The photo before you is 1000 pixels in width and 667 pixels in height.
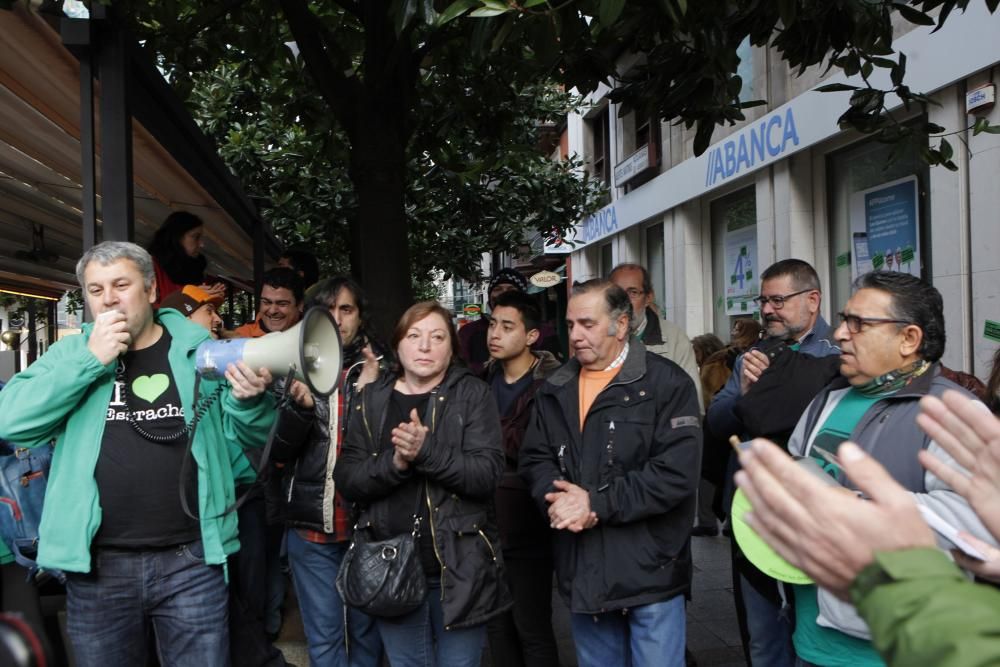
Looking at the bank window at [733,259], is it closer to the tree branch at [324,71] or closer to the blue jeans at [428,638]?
the tree branch at [324,71]

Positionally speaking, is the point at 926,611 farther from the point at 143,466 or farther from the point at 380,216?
the point at 380,216

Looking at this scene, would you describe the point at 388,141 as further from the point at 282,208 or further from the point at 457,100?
the point at 282,208

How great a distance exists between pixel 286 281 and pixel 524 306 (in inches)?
55.1

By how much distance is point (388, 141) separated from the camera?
190 inches

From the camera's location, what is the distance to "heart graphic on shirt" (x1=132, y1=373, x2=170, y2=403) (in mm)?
2771

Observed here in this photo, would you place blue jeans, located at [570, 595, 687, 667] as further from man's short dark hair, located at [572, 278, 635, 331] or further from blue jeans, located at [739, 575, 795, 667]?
man's short dark hair, located at [572, 278, 635, 331]

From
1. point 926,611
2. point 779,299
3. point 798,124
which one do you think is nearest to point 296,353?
point 926,611

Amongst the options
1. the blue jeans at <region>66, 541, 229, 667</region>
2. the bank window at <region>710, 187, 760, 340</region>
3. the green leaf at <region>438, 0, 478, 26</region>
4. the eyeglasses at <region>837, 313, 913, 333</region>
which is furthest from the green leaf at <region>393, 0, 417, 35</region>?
the bank window at <region>710, 187, 760, 340</region>

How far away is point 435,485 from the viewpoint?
314 centimetres

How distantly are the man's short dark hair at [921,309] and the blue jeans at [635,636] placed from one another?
4.35 ft

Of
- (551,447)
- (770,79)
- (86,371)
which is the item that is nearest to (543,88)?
(770,79)

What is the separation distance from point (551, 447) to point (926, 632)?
238cm

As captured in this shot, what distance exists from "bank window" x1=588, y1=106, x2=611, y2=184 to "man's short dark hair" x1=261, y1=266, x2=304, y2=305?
46.1 ft

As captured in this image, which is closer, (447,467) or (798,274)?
(447,467)
